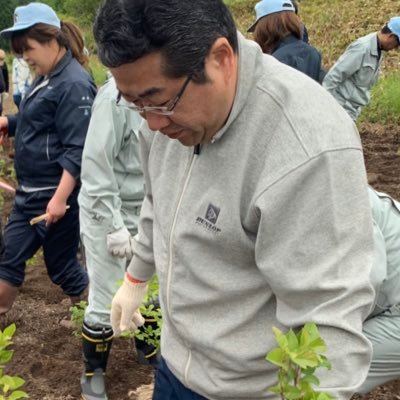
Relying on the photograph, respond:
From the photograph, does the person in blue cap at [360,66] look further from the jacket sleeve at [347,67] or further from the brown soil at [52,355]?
the brown soil at [52,355]

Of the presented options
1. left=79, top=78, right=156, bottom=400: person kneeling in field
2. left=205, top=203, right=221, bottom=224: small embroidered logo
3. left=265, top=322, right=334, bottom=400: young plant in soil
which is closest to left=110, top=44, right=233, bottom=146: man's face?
left=205, top=203, right=221, bottom=224: small embroidered logo

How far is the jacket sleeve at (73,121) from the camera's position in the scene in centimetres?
306

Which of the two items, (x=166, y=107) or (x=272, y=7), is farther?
(x=272, y=7)

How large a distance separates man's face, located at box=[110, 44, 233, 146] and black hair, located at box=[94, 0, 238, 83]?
2 centimetres

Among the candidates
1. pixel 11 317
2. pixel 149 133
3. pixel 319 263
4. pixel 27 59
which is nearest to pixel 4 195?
pixel 11 317

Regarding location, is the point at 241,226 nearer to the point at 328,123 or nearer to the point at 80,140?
the point at 328,123

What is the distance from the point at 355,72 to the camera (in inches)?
203

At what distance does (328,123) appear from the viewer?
3.98 ft

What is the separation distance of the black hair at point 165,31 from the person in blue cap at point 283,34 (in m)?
3.06

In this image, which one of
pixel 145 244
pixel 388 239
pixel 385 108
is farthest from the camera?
pixel 385 108

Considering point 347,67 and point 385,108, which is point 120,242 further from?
point 385,108

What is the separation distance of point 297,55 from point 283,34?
0.17 m

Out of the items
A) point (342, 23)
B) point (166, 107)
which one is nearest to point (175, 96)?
point (166, 107)

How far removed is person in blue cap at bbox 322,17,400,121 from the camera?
5.13 meters
